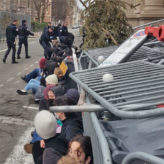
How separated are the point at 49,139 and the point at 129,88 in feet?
3.64

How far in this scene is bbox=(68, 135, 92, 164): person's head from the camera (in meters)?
2.47

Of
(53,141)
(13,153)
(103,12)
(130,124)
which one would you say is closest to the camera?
(130,124)

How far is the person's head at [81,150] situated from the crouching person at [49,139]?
0.29 m

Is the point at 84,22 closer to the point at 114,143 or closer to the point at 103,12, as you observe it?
the point at 103,12

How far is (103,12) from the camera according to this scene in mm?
7320

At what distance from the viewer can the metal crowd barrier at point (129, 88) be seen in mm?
1658

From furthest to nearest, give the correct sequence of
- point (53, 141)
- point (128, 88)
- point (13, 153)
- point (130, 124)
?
point (13, 153)
point (53, 141)
point (128, 88)
point (130, 124)

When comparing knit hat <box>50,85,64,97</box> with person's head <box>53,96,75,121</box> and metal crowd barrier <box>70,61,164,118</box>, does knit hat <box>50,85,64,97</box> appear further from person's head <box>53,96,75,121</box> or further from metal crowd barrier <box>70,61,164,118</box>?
metal crowd barrier <box>70,61,164,118</box>

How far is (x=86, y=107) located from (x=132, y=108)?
0.33 m

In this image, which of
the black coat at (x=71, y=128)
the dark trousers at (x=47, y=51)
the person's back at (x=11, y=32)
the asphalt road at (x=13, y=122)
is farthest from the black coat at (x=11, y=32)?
the black coat at (x=71, y=128)

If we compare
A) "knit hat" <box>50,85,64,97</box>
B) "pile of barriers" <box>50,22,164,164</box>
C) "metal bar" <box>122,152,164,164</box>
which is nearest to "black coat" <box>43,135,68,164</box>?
"pile of barriers" <box>50,22,164,164</box>

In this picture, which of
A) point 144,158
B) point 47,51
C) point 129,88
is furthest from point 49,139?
point 47,51

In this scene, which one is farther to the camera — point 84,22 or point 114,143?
point 84,22

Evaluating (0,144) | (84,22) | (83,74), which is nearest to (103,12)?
(84,22)
